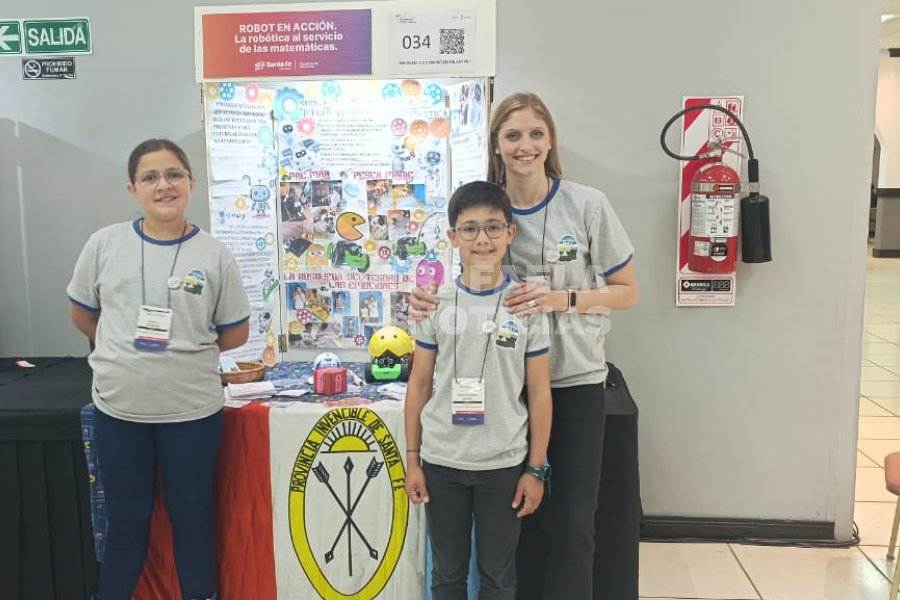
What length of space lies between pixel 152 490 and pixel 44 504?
1.71 ft

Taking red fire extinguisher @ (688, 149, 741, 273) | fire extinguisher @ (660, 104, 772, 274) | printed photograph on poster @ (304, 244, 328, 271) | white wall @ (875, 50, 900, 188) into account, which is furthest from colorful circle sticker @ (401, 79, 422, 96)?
white wall @ (875, 50, 900, 188)

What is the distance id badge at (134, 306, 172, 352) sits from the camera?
6.52ft

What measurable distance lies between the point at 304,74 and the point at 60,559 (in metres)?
1.86

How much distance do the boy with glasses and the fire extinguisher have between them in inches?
48.9

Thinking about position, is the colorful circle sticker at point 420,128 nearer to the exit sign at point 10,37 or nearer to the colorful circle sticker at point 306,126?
the colorful circle sticker at point 306,126

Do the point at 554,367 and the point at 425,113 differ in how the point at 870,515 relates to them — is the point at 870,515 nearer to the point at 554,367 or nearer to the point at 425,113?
the point at 554,367

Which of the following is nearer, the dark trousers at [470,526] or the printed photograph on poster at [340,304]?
the dark trousers at [470,526]

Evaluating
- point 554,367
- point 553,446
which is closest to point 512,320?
point 554,367

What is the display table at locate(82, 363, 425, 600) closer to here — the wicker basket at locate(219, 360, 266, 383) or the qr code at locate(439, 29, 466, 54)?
the wicker basket at locate(219, 360, 266, 383)

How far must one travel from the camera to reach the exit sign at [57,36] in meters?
3.13

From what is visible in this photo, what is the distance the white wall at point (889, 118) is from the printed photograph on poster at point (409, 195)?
35.7 feet

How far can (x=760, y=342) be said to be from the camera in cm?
300

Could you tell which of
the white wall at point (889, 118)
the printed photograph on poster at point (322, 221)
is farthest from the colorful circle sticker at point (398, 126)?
the white wall at point (889, 118)

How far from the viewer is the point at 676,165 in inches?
117
